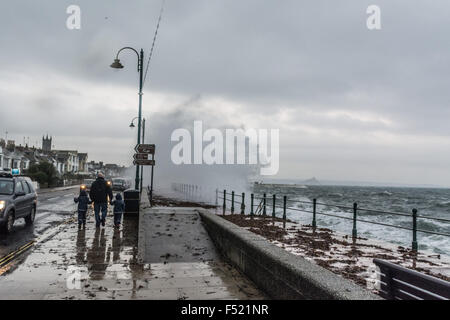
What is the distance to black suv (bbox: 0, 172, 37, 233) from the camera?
423 inches

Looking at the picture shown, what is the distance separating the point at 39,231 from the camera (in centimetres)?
1168

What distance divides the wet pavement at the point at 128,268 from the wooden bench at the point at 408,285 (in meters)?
2.09

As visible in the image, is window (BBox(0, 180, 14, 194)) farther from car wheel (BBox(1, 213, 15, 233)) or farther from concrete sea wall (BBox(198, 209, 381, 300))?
concrete sea wall (BBox(198, 209, 381, 300))

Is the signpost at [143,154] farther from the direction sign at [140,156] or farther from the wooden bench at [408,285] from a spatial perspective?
the wooden bench at [408,285]

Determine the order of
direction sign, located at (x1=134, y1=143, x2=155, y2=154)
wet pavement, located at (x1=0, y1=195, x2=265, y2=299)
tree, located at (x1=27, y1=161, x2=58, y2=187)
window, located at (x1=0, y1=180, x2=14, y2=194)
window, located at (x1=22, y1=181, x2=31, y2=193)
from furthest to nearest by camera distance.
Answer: tree, located at (x1=27, y1=161, x2=58, y2=187) < direction sign, located at (x1=134, y1=143, x2=155, y2=154) < window, located at (x1=22, y1=181, x2=31, y2=193) < window, located at (x1=0, y1=180, x2=14, y2=194) < wet pavement, located at (x1=0, y1=195, x2=265, y2=299)

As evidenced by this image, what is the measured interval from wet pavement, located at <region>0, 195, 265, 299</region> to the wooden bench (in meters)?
2.09

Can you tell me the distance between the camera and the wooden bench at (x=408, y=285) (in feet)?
9.52

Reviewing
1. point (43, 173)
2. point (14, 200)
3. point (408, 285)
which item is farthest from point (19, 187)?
point (43, 173)

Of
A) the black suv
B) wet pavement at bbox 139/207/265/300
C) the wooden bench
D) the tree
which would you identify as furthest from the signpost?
the tree

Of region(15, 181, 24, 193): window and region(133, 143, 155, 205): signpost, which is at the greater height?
region(133, 143, 155, 205): signpost

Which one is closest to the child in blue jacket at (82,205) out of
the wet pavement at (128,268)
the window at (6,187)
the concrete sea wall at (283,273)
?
the wet pavement at (128,268)

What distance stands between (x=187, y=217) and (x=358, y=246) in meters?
5.12

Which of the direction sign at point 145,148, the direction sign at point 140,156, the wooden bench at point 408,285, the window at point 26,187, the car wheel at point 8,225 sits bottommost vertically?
the car wheel at point 8,225
